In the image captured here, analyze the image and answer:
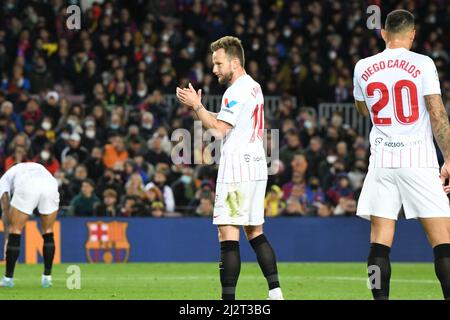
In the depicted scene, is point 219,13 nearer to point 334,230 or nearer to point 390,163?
point 334,230

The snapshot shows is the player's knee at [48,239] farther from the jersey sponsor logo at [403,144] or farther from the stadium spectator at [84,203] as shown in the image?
the jersey sponsor logo at [403,144]

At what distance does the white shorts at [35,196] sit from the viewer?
13867mm

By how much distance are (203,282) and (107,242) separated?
550 centimetres

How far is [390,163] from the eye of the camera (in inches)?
343

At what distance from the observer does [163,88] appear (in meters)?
24.5

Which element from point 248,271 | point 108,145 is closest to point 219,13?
point 108,145

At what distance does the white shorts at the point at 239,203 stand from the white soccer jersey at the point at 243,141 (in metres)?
0.06

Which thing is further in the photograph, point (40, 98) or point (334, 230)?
point (40, 98)

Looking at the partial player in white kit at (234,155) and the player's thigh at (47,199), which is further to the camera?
the player's thigh at (47,199)

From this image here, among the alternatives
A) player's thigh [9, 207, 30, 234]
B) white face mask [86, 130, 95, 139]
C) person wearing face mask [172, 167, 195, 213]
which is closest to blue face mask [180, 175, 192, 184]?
person wearing face mask [172, 167, 195, 213]

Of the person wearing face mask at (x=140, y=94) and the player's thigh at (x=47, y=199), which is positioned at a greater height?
the person wearing face mask at (x=140, y=94)

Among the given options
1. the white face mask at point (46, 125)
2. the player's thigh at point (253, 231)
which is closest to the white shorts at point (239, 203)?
the player's thigh at point (253, 231)

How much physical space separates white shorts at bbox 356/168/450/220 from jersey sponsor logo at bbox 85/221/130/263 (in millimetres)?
11610
